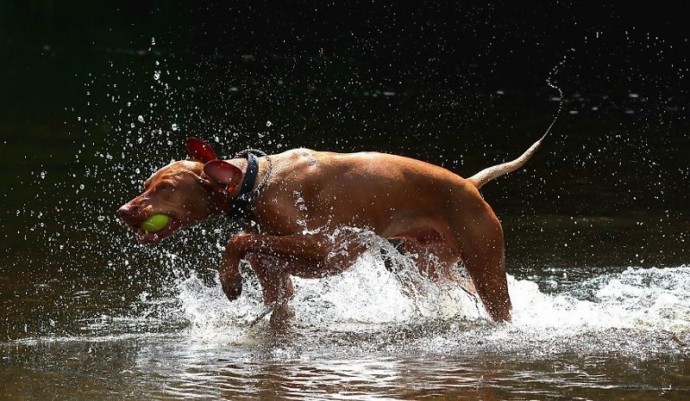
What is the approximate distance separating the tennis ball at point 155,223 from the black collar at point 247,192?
36 cm

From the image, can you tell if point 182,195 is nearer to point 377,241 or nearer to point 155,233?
point 155,233

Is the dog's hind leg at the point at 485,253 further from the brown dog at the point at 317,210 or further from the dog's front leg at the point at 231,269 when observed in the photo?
the dog's front leg at the point at 231,269

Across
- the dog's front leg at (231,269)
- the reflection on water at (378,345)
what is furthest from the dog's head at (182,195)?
the reflection on water at (378,345)

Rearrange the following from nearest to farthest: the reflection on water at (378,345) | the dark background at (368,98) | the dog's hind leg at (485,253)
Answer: the reflection on water at (378,345) < the dog's hind leg at (485,253) < the dark background at (368,98)

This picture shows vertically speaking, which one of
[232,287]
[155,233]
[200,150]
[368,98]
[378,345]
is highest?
[368,98]

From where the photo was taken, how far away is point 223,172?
22.7ft

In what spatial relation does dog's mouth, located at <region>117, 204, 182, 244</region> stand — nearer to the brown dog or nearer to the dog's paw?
the brown dog

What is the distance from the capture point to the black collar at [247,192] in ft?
22.9

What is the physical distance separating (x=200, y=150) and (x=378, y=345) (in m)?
1.39

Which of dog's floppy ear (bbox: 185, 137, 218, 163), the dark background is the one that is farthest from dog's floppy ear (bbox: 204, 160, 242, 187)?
the dark background

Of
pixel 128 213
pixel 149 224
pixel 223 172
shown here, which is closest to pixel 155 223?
pixel 149 224

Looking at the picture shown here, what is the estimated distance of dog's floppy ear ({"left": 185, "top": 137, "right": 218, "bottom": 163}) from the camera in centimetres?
707

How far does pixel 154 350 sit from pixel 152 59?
611 inches

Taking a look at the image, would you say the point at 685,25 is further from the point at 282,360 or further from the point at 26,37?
the point at 282,360
